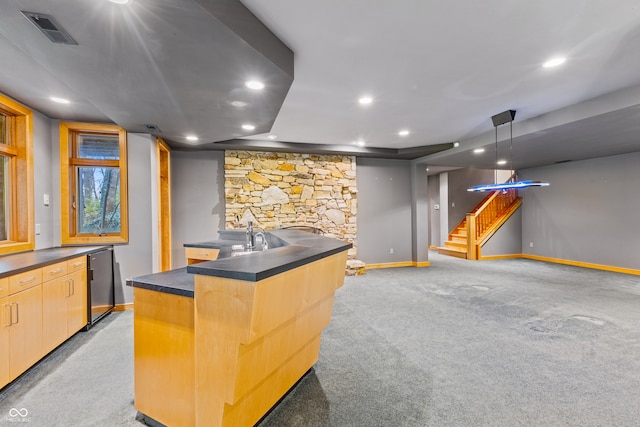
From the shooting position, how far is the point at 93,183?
4.09 meters

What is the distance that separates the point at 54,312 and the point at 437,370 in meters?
3.50

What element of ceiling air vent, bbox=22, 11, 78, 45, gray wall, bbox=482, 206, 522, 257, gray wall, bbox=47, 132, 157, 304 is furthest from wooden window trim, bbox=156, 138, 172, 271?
gray wall, bbox=482, 206, 522, 257

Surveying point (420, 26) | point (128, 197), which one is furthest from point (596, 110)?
point (128, 197)

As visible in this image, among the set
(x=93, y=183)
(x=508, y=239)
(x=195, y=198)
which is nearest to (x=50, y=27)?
(x=93, y=183)

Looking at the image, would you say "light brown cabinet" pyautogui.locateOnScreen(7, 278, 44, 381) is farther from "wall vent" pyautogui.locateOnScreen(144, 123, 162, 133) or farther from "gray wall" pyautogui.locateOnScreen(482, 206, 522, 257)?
"gray wall" pyautogui.locateOnScreen(482, 206, 522, 257)

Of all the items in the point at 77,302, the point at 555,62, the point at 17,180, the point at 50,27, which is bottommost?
the point at 77,302

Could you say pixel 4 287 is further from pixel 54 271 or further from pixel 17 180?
pixel 17 180

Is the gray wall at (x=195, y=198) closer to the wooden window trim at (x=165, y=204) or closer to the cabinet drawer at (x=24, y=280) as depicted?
the wooden window trim at (x=165, y=204)

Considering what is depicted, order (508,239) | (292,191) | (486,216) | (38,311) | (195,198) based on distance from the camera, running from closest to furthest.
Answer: (38,311)
(195,198)
(292,191)
(508,239)
(486,216)

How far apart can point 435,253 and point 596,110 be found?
620 centimetres

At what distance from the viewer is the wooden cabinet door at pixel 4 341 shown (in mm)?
2137

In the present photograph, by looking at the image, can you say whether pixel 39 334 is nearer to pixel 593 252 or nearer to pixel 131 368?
pixel 131 368

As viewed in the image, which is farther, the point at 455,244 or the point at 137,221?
the point at 455,244

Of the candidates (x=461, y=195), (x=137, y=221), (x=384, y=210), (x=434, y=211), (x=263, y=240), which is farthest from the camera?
(x=434, y=211)
